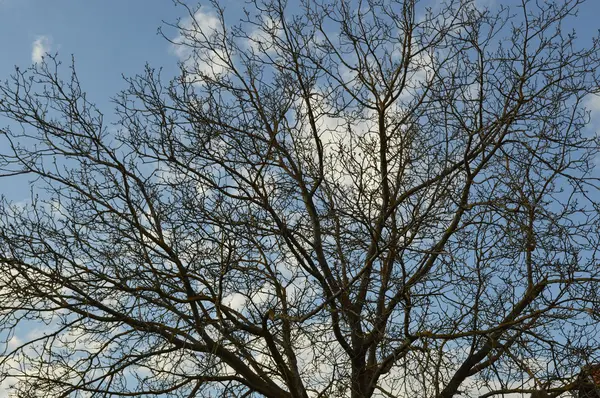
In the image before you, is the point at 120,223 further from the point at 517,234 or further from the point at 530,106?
the point at 530,106

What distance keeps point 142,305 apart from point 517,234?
4234 mm

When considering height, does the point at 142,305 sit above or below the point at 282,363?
above

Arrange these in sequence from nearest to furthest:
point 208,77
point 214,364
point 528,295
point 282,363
Result: 1. point 214,364
2. point 282,363
3. point 528,295
4. point 208,77

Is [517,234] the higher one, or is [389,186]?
[389,186]

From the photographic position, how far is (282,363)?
27.4ft

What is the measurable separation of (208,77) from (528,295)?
496 cm

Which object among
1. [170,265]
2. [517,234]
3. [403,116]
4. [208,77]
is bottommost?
[517,234]

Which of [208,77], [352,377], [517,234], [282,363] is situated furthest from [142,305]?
[517,234]

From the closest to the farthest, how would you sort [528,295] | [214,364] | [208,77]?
1. [214,364]
2. [528,295]
3. [208,77]

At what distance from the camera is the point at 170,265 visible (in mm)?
8688

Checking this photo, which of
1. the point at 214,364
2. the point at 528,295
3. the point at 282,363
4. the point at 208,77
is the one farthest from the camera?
the point at 208,77

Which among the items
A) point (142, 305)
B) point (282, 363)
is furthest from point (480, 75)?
point (142, 305)

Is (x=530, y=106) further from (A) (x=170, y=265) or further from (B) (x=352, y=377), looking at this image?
(A) (x=170, y=265)

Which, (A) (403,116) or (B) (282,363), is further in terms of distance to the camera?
(A) (403,116)
